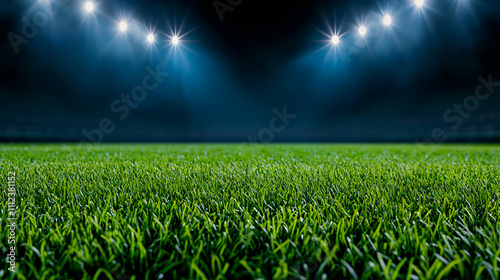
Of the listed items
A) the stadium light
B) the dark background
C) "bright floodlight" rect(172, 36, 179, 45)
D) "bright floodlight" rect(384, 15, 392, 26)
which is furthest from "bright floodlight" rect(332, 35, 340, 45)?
the stadium light

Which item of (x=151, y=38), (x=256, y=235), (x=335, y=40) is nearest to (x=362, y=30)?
(x=335, y=40)

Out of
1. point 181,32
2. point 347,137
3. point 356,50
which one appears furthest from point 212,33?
point 347,137

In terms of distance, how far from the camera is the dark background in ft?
50.7

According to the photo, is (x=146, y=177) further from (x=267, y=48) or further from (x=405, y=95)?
(x=405, y=95)

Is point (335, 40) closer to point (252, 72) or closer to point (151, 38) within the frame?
point (252, 72)

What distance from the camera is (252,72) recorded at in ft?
65.7

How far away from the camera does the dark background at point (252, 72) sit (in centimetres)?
1545

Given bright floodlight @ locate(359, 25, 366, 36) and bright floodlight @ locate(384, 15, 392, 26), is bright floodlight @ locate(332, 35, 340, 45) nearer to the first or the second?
bright floodlight @ locate(359, 25, 366, 36)

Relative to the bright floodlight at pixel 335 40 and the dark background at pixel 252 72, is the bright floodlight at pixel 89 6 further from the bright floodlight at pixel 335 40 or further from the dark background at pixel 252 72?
the bright floodlight at pixel 335 40

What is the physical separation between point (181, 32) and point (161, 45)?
2008 millimetres

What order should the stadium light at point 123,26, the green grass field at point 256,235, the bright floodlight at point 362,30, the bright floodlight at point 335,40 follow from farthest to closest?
the bright floodlight at point 335,40
the bright floodlight at point 362,30
the stadium light at point 123,26
the green grass field at point 256,235

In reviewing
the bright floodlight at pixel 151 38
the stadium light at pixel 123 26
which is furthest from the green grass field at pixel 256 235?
the bright floodlight at pixel 151 38

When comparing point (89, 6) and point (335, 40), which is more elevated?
point (89, 6)

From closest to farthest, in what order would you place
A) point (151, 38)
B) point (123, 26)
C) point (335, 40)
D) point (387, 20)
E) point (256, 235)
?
point (256, 235) < point (123, 26) < point (387, 20) < point (151, 38) < point (335, 40)
